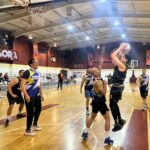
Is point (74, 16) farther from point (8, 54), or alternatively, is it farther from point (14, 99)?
point (14, 99)

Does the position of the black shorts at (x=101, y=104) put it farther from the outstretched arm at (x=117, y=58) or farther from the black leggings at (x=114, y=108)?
the outstretched arm at (x=117, y=58)

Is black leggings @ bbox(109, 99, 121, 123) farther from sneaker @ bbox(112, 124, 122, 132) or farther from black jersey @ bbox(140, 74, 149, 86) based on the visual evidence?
black jersey @ bbox(140, 74, 149, 86)

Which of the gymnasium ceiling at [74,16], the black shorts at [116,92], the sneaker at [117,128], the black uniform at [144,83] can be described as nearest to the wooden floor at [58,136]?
the sneaker at [117,128]

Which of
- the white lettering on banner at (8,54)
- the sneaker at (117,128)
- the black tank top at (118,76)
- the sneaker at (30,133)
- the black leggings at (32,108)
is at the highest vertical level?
the white lettering on banner at (8,54)

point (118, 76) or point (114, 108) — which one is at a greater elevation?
point (118, 76)

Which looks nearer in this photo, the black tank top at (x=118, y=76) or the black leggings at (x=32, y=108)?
the black tank top at (x=118, y=76)

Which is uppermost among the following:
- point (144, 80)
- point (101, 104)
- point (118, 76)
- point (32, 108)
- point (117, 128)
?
point (118, 76)

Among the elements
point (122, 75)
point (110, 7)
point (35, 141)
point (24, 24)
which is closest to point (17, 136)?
point (35, 141)

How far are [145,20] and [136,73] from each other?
16.6 m

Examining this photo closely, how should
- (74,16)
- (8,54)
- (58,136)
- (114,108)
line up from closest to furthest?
(114,108) < (58,136) < (74,16) < (8,54)

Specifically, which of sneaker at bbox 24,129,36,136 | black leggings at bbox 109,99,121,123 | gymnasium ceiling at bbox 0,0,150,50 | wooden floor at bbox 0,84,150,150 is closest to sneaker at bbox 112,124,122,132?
black leggings at bbox 109,99,121,123

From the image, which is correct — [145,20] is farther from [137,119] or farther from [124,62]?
[124,62]

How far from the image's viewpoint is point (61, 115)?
856 centimetres

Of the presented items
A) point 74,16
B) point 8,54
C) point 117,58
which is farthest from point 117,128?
point 8,54
